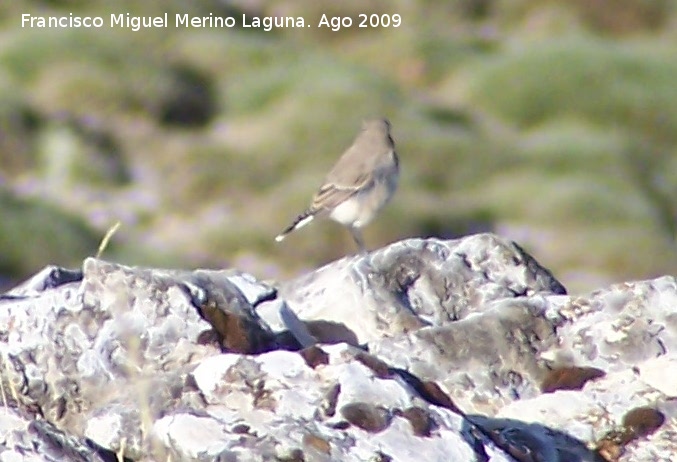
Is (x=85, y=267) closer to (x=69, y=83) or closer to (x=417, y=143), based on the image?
(x=417, y=143)

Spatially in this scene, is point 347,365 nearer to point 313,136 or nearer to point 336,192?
point 336,192

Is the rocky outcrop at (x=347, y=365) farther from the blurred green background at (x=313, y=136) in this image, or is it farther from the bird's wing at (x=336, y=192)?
the blurred green background at (x=313, y=136)

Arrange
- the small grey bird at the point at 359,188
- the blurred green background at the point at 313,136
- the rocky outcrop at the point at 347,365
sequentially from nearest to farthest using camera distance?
the rocky outcrop at the point at 347,365 < the small grey bird at the point at 359,188 < the blurred green background at the point at 313,136

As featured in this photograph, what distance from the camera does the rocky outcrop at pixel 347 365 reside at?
17.1ft

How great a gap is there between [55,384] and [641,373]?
2.38 metres

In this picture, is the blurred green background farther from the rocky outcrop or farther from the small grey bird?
the rocky outcrop

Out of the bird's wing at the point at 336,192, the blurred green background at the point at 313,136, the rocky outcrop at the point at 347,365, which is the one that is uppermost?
the rocky outcrop at the point at 347,365

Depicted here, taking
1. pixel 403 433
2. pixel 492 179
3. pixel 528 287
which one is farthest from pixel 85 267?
pixel 492 179

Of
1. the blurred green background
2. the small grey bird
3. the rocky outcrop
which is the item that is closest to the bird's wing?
the small grey bird

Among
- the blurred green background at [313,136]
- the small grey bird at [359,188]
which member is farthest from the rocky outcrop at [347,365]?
the blurred green background at [313,136]

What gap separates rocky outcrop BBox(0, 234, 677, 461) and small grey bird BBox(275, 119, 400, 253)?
359cm

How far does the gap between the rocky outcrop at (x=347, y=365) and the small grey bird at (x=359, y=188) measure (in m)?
3.59

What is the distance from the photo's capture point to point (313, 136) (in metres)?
30.6

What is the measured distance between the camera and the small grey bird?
11.2 m
